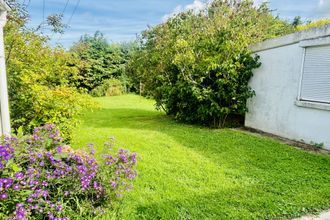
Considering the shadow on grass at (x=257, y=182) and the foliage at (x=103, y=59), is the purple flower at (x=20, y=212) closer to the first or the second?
the shadow on grass at (x=257, y=182)

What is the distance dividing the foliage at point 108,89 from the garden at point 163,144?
11.9 metres

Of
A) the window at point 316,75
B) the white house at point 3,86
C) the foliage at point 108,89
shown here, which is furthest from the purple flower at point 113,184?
the foliage at point 108,89

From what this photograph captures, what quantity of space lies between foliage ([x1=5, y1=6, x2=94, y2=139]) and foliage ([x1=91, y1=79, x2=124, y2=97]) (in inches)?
687

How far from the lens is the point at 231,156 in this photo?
609 cm

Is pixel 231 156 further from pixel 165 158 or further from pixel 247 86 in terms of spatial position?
pixel 247 86

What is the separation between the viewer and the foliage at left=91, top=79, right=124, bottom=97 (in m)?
24.3

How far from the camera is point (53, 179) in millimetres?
3148

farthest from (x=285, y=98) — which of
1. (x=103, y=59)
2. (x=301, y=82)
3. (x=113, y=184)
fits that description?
(x=103, y=59)

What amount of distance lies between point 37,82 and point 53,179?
3.79m

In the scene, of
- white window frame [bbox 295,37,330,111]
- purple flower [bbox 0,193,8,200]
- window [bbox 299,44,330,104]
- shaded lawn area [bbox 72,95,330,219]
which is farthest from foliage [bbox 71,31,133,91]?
purple flower [bbox 0,193,8,200]

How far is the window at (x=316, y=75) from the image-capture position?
6.41 meters

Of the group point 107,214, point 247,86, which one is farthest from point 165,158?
point 247,86

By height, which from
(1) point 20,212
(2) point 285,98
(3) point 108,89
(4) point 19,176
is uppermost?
(2) point 285,98

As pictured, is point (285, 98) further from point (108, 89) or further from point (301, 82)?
point (108, 89)
